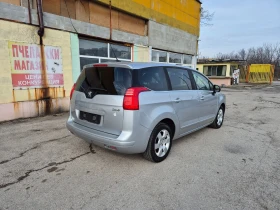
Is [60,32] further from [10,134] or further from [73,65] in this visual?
[10,134]

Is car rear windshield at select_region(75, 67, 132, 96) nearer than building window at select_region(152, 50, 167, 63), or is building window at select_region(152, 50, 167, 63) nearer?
car rear windshield at select_region(75, 67, 132, 96)

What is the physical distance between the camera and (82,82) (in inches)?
138

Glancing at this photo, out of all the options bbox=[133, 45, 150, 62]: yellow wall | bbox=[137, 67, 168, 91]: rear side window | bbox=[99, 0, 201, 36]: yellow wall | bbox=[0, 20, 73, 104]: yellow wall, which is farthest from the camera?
bbox=[133, 45, 150, 62]: yellow wall

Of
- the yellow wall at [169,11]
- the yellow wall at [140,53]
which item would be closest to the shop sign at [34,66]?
the yellow wall at [169,11]

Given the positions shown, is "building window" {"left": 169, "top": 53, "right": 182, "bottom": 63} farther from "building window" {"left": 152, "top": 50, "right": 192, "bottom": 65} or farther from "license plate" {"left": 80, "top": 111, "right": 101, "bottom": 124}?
"license plate" {"left": 80, "top": 111, "right": 101, "bottom": 124}

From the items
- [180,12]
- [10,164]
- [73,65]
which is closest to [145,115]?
[10,164]

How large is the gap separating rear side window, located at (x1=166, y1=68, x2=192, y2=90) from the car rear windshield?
108cm

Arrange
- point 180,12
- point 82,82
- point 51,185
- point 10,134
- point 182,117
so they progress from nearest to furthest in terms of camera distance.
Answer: point 51,185 < point 82,82 < point 182,117 < point 10,134 < point 180,12

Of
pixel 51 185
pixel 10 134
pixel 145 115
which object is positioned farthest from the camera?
pixel 10 134

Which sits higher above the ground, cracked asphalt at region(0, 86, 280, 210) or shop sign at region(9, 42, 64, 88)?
→ shop sign at region(9, 42, 64, 88)

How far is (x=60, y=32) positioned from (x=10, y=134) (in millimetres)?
4010

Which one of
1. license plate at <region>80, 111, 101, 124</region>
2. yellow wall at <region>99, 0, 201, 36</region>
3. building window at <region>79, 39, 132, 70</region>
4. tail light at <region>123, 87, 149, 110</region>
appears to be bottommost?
license plate at <region>80, 111, 101, 124</region>

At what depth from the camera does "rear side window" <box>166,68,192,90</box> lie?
145 inches

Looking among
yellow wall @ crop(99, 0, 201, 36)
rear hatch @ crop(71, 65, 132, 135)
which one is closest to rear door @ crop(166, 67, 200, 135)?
rear hatch @ crop(71, 65, 132, 135)
